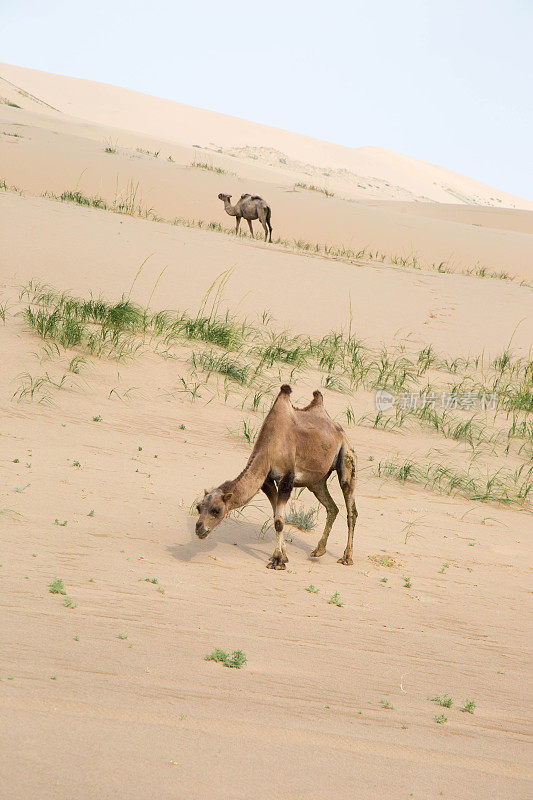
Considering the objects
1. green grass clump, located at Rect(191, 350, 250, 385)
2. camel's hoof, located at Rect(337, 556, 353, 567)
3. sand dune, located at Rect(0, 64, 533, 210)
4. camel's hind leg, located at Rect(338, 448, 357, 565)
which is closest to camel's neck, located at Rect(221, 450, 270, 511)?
camel's hind leg, located at Rect(338, 448, 357, 565)

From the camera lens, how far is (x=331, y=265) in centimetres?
1617

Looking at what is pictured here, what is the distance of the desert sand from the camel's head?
0.94 feet

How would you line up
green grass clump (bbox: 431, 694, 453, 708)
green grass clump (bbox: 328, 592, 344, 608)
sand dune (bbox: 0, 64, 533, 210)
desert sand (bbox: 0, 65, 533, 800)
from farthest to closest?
sand dune (bbox: 0, 64, 533, 210)
green grass clump (bbox: 328, 592, 344, 608)
green grass clump (bbox: 431, 694, 453, 708)
desert sand (bbox: 0, 65, 533, 800)

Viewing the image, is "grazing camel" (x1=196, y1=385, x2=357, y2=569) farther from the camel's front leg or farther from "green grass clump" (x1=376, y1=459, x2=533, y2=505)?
"green grass clump" (x1=376, y1=459, x2=533, y2=505)

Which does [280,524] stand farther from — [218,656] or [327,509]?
[218,656]

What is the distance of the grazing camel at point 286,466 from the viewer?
4859 millimetres

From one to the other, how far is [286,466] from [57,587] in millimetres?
1687

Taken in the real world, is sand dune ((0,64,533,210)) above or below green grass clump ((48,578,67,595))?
above

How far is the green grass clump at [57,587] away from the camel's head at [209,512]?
2.94 feet

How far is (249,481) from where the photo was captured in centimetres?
495

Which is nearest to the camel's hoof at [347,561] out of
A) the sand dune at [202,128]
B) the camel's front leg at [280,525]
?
the camel's front leg at [280,525]

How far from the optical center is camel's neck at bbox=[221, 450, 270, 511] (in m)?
4.87

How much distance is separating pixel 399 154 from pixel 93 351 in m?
135

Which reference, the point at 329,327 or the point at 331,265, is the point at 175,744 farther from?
the point at 331,265
